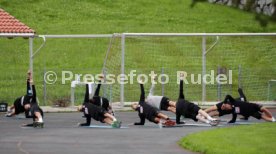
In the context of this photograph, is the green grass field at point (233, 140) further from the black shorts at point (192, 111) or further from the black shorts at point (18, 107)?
the black shorts at point (18, 107)

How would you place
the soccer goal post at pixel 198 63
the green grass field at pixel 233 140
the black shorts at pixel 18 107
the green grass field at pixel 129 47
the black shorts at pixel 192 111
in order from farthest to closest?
the green grass field at pixel 129 47, the soccer goal post at pixel 198 63, the black shorts at pixel 18 107, the black shorts at pixel 192 111, the green grass field at pixel 233 140

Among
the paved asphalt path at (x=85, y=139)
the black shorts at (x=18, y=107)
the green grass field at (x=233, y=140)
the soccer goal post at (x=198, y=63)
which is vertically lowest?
the paved asphalt path at (x=85, y=139)

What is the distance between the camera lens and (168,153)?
730 inches

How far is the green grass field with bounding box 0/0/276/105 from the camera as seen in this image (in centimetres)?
3809

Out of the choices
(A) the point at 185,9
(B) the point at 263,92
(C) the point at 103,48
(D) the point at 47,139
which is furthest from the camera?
(A) the point at 185,9

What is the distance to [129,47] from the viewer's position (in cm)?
4075

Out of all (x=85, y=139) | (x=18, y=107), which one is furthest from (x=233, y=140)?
(x=18, y=107)

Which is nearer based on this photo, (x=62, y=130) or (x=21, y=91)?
(x=62, y=130)

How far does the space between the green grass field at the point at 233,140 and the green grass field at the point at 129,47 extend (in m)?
3.82

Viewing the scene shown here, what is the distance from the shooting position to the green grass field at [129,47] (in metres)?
38.1

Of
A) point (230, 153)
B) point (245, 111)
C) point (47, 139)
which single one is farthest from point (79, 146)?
point (245, 111)

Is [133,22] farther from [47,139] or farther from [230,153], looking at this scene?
[230,153]

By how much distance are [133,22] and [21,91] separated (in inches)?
733

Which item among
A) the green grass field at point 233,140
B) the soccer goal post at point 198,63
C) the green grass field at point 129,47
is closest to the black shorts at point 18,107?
the soccer goal post at point 198,63
